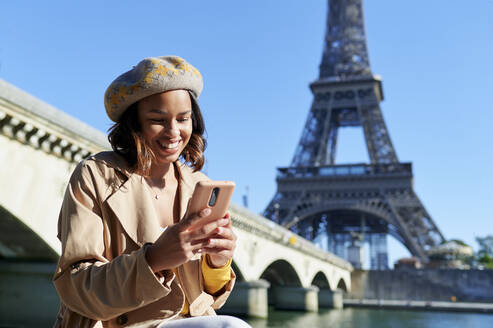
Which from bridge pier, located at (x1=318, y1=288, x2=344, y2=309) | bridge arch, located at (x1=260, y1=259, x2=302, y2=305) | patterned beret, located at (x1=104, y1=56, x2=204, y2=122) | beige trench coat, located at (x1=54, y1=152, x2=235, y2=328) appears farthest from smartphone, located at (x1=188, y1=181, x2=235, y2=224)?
bridge pier, located at (x1=318, y1=288, x2=344, y2=309)

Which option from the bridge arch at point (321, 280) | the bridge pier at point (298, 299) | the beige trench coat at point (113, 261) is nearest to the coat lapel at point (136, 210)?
the beige trench coat at point (113, 261)

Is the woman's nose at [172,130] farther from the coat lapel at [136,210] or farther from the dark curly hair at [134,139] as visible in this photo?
the coat lapel at [136,210]

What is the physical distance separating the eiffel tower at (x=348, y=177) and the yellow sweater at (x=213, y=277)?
43.6 meters

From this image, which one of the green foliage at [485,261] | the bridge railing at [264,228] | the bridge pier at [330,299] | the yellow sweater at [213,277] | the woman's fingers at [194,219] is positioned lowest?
the bridge pier at [330,299]

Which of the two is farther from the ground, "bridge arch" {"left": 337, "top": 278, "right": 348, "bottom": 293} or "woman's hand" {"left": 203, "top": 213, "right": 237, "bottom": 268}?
"woman's hand" {"left": 203, "top": 213, "right": 237, "bottom": 268}

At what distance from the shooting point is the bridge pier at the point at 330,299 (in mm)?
37562

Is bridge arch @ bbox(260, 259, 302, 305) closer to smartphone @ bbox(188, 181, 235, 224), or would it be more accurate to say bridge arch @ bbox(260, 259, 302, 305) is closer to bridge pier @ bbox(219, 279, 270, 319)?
bridge pier @ bbox(219, 279, 270, 319)

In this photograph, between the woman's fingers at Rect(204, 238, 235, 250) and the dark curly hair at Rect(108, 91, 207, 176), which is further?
the dark curly hair at Rect(108, 91, 207, 176)

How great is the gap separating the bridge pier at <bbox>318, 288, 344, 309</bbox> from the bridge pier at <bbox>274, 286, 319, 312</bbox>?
23.1 feet

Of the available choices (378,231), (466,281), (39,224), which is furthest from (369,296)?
(39,224)

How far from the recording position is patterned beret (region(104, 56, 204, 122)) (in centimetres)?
195

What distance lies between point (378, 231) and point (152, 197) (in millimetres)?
59415

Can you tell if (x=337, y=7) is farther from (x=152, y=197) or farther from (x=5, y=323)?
(x=152, y=197)

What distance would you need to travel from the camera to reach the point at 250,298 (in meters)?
21.3
